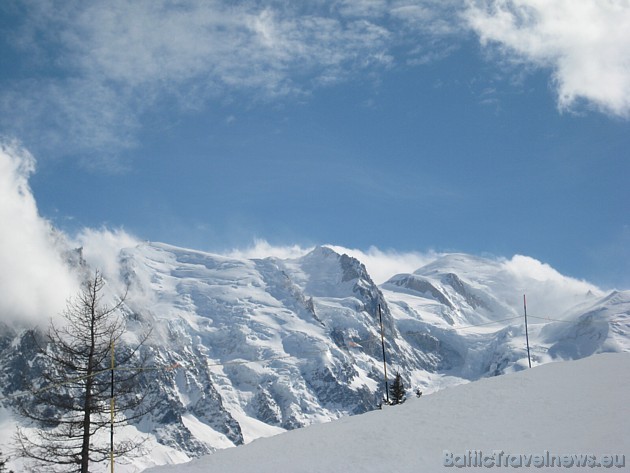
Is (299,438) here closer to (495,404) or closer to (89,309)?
(495,404)

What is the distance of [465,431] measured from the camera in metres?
25.4

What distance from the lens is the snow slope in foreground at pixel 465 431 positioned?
75.7 feet

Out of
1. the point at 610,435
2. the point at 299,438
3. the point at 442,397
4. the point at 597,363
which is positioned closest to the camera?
the point at 610,435

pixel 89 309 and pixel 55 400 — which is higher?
pixel 89 309

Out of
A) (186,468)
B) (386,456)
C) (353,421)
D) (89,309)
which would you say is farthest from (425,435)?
(89,309)

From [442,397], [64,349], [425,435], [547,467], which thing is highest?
[64,349]

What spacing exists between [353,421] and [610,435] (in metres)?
9.48

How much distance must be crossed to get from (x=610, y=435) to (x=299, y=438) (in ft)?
34.5

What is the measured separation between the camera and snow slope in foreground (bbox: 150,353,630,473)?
23.1 m

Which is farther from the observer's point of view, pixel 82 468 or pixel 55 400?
pixel 55 400

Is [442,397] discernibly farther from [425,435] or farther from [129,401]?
[129,401]

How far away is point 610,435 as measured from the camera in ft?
76.6

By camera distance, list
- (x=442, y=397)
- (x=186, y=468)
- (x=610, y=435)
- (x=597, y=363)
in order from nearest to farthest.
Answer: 1. (x=610, y=435)
2. (x=186, y=468)
3. (x=442, y=397)
4. (x=597, y=363)

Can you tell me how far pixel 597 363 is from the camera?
110ft
